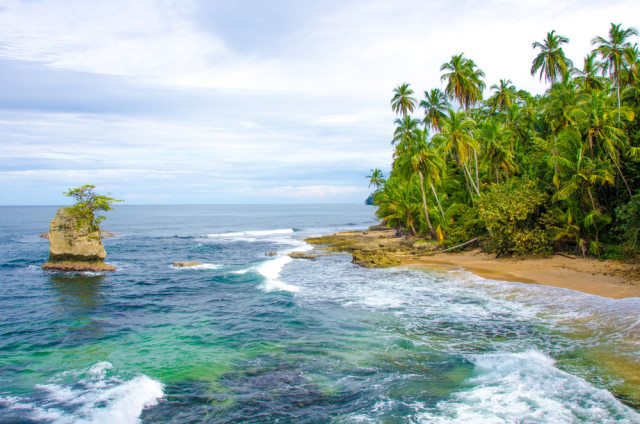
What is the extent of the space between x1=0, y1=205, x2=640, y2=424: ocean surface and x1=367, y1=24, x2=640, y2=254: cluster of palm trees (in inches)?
304

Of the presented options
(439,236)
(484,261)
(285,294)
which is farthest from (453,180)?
(285,294)

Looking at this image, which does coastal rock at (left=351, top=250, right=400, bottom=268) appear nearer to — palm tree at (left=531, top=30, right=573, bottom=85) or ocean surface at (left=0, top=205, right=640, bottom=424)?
ocean surface at (left=0, top=205, right=640, bottom=424)

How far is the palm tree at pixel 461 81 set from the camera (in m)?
40.0

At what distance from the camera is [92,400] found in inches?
346

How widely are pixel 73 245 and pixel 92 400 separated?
21.0 m

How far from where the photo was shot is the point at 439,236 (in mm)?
32875

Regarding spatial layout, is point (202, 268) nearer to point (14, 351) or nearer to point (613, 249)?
point (14, 351)

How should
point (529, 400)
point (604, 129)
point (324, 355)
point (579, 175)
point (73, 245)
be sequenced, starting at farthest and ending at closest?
point (73, 245)
point (604, 129)
point (579, 175)
point (324, 355)
point (529, 400)

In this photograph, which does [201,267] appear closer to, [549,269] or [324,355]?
[324,355]

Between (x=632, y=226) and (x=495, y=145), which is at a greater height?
(x=495, y=145)

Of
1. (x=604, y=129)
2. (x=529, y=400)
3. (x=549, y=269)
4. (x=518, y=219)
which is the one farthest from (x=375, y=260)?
(x=529, y=400)

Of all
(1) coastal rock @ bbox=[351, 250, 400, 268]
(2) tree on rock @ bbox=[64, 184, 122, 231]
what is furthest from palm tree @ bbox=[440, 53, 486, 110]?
(2) tree on rock @ bbox=[64, 184, 122, 231]

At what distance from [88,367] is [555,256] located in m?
24.6

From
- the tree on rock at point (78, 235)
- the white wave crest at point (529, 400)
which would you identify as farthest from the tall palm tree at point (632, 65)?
the tree on rock at point (78, 235)
